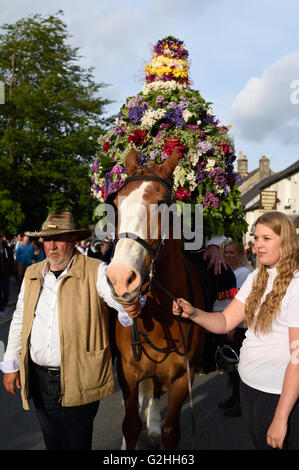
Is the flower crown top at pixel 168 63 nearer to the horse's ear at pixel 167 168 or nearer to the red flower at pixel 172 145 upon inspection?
the red flower at pixel 172 145

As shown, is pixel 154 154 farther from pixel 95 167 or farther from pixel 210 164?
pixel 95 167

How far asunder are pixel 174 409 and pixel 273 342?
146 cm

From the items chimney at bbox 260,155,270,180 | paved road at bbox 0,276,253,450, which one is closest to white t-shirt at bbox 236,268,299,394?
paved road at bbox 0,276,253,450

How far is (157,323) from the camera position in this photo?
11.3 feet

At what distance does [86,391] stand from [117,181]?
2172 mm

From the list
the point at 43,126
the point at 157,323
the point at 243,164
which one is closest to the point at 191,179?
the point at 157,323

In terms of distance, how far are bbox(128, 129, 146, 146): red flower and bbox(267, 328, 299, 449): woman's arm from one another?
258cm

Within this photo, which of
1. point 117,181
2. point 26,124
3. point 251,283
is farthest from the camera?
point 26,124

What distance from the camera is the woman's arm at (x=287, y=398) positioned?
2271 mm

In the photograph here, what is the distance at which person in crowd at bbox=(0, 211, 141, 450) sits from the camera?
9.48 feet

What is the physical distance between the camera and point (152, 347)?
3.39m

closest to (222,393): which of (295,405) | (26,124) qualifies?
(295,405)

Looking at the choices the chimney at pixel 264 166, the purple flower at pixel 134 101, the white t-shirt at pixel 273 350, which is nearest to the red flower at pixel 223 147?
the purple flower at pixel 134 101
